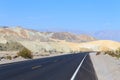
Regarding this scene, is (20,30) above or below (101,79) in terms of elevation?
above

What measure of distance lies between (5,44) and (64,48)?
75.7m

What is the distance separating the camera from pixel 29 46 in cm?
13950

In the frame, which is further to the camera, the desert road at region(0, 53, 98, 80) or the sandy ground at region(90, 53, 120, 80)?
the sandy ground at region(90, 53, 120, 80)

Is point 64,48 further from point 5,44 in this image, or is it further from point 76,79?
point 76,79

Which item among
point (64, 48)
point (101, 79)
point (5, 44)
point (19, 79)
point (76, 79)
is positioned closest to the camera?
point (19, 79)

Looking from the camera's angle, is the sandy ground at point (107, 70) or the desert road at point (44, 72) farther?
the sandy ground at point (107, 70)

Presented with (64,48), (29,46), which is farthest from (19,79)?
(64,48)

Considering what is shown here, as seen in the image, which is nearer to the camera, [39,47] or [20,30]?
[39,47]

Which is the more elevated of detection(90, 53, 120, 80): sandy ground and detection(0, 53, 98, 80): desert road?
detection(0, 53, 98, 80): desert road

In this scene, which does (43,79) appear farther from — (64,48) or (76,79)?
(64,48)

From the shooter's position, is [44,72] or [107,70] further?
[107,70]

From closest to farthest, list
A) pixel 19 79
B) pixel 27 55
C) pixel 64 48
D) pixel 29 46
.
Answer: pixel 19 79
pixel 27 55
pixel 29 46
pixel 64 48

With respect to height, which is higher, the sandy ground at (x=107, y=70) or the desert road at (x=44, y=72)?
the desert road at (x=44, y=72)

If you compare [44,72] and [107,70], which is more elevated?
[44,72]
